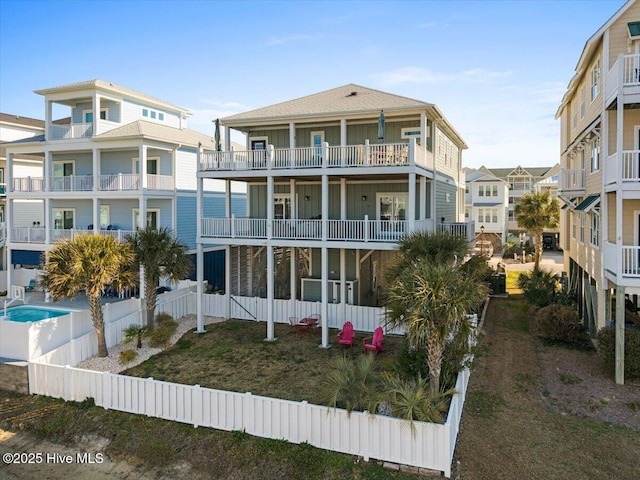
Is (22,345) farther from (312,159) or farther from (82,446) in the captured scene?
(312,159)

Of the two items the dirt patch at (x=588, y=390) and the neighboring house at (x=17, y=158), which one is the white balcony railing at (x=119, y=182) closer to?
the neighboring house at (x=17, y=158)

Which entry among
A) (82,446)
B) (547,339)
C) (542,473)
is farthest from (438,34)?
(82,446)

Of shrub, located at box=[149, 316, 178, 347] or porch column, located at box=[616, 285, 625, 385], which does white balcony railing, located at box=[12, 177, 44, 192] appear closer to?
shrub, located at box=[149, 316, 178, 347]

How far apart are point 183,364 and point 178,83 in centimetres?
1306

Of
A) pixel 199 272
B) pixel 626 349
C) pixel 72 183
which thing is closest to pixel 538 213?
pixel 626 349

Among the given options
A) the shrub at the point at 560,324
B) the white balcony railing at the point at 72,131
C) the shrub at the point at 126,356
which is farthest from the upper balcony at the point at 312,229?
the white balcony railing at the point at 72,131

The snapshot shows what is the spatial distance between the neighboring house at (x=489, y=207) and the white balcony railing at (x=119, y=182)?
39916 millimetres

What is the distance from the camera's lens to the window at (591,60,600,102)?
671 inches

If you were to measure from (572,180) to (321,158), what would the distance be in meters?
12.5

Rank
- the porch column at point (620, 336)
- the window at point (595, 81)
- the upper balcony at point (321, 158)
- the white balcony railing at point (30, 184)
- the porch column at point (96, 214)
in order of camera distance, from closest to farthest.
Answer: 1. the porch column at point (620, 336)
2. the window at point (595, 81)
3. the upper balcony at point (321, 158)
4. the porch column at point (96, 214)
5. the white balcony railing at point (30, 184)

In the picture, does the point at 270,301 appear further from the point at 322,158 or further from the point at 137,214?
the point at 137,214

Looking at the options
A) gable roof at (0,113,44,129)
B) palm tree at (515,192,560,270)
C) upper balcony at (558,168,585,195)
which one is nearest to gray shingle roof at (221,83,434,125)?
upper balcony at (558,168,585,195)

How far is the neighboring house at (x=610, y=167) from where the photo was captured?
1359 cm

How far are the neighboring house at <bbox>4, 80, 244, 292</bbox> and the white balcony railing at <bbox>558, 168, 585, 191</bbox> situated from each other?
19.9 m
